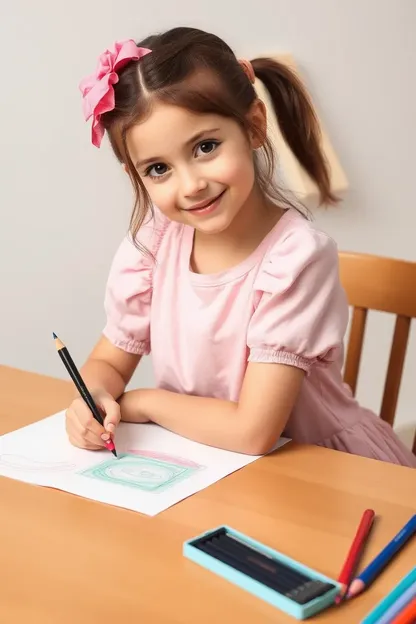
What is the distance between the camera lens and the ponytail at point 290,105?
3.83 ft

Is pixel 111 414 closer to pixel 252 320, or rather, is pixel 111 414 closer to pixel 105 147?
pixel 252 320

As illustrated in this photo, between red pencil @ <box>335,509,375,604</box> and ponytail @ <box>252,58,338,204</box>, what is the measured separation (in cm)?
64

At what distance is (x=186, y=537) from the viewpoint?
0.73 m

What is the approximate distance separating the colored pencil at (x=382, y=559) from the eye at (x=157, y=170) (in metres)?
0.50

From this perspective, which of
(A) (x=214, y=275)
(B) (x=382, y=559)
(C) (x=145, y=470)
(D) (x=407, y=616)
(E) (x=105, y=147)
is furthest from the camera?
(E) (x=105, y=147)

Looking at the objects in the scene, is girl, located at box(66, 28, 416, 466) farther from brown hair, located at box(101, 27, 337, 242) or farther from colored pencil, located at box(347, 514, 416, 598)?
colored pencil, located at box(347, 514, 416, 598)

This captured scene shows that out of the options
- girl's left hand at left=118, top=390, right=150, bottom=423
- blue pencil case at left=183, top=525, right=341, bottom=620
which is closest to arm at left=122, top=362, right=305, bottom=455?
girl's left hand at left=118, top=390, right=150, bottom=423

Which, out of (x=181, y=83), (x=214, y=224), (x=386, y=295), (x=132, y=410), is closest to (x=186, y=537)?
(x=132, y=410)

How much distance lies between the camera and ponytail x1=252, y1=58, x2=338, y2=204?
45.9 inches

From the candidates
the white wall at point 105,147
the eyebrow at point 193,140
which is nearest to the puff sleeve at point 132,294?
the eyebrow at point 193,140

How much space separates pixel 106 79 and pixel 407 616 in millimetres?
698

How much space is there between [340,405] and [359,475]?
0.31 metres

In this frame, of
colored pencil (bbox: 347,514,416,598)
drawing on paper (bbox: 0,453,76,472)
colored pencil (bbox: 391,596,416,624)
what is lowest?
drawing on paper (bbox: 0,453,76,472)

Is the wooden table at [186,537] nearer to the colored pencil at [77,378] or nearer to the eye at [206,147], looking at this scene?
the colored pencil at [77,378]
